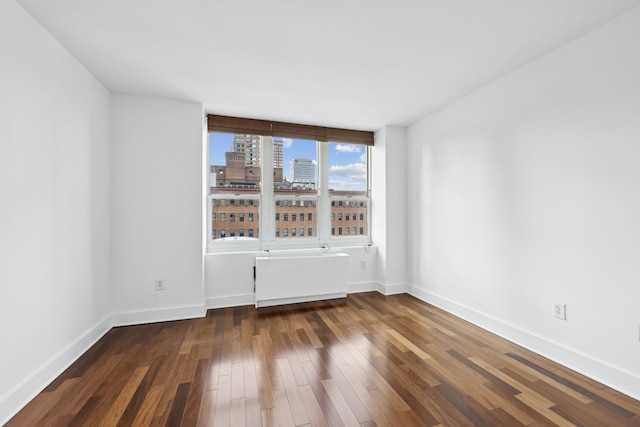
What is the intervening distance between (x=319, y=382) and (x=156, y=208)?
8.40ft

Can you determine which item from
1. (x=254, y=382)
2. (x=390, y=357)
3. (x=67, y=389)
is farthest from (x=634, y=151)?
(x=67, y=389)

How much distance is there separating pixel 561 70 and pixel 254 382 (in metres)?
3.43

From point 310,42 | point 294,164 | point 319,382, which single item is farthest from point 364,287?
point 310,42

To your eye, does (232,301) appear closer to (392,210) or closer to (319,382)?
(319,382)

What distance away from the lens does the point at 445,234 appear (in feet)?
11.3

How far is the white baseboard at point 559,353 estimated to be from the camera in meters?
1.83

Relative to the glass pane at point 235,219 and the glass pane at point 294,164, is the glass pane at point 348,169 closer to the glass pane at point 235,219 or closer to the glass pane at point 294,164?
the glass pane at point 294,164

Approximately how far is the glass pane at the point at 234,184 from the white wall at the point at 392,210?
6.20 ft

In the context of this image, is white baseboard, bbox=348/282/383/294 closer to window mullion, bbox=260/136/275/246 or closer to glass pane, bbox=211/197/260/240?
window mullion, bbox=260/136/275/246

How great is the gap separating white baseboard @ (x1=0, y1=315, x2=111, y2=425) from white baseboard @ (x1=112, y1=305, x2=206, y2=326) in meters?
0.30

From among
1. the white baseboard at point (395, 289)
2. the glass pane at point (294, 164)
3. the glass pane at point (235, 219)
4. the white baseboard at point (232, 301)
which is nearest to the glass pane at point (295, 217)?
the glass pane at point (294, 164)

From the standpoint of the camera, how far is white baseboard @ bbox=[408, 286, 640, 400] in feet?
6.01

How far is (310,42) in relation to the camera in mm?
2096

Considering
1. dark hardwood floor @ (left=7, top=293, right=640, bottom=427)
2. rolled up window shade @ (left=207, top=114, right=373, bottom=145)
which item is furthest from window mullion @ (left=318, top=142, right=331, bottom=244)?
dark hardwood floor @ (left=7, top=293, right=640, bottom=427)
